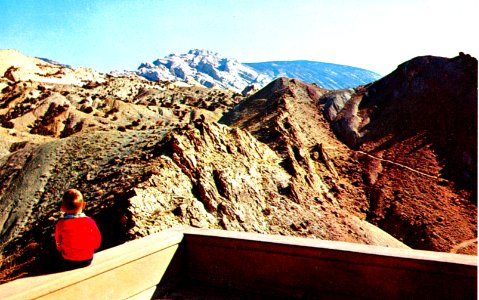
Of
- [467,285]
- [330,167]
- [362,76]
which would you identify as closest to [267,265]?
[467,285]

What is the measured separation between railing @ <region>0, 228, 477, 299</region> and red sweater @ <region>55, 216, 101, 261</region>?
0.16 m

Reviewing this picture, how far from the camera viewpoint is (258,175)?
15.8m

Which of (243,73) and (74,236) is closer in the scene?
(74,236)

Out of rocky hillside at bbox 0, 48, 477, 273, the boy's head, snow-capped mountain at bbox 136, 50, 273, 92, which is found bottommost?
rocky hillside at bbox 0, 48, 477, 273

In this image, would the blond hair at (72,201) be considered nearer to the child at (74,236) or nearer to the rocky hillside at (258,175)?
the child at (74,236)

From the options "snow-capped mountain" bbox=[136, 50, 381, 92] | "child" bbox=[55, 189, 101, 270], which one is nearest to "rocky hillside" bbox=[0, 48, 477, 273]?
"child" bbox=[55, 189, 101, 270]

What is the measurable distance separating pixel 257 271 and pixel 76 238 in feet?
6.39

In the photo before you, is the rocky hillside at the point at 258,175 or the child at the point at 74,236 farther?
the rocky hillside at the point at 258,175

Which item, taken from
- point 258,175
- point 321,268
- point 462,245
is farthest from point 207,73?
point 321,268

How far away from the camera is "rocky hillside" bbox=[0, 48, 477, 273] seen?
12.0 metres

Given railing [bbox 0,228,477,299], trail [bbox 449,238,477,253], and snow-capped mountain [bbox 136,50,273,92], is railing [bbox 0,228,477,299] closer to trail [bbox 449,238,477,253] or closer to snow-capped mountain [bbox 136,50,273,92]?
trail [bbox 449,238,477,253]

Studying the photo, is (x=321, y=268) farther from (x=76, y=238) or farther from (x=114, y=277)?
(x=76, y=238)

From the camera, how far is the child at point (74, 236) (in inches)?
158

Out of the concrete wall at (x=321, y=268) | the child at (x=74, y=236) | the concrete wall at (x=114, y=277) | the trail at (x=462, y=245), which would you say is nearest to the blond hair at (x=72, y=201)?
the child at (x=74, y=236)
